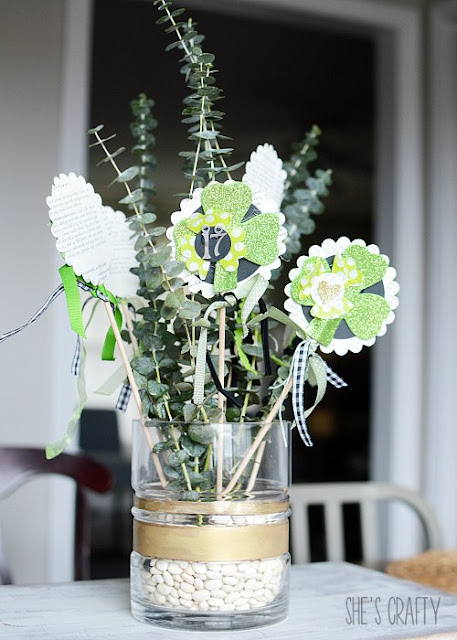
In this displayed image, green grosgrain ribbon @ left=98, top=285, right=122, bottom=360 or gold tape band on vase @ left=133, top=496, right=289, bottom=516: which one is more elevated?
green grosgrain ribbon @ left=98, top=285, right=122, bottom=360

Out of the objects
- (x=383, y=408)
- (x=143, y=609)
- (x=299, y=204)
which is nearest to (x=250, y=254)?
(x=299, y=204)

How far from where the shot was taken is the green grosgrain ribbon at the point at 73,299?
3.16 ft

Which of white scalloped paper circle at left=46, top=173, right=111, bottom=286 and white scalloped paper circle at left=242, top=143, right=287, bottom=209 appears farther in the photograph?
white scalloped paper circle at left=242, top=143, right=287, bottom=209

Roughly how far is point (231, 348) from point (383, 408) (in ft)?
6.44

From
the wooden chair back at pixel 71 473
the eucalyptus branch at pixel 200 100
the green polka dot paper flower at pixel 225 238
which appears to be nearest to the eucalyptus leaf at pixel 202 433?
the green polka dot paper flower at pixel 225 238

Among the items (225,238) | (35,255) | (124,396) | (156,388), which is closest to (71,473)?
(124,396)

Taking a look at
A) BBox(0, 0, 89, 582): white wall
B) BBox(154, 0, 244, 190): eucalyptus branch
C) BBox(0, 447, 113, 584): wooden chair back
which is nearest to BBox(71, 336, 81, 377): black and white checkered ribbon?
BBox(154, 0, 244, 190): eucalyptus branch

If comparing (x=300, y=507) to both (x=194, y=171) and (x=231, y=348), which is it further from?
(x=194, y=171)

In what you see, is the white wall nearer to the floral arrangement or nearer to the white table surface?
the white table surface

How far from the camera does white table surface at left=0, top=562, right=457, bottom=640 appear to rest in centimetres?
94

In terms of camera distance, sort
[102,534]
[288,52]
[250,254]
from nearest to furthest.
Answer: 1. [250,254]
2. [288,52]
3. [102,534]

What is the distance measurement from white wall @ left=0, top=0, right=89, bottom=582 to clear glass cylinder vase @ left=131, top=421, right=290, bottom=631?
1.48 meters

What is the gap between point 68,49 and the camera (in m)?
2.49

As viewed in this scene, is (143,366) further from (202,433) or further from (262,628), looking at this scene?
(262,628)
